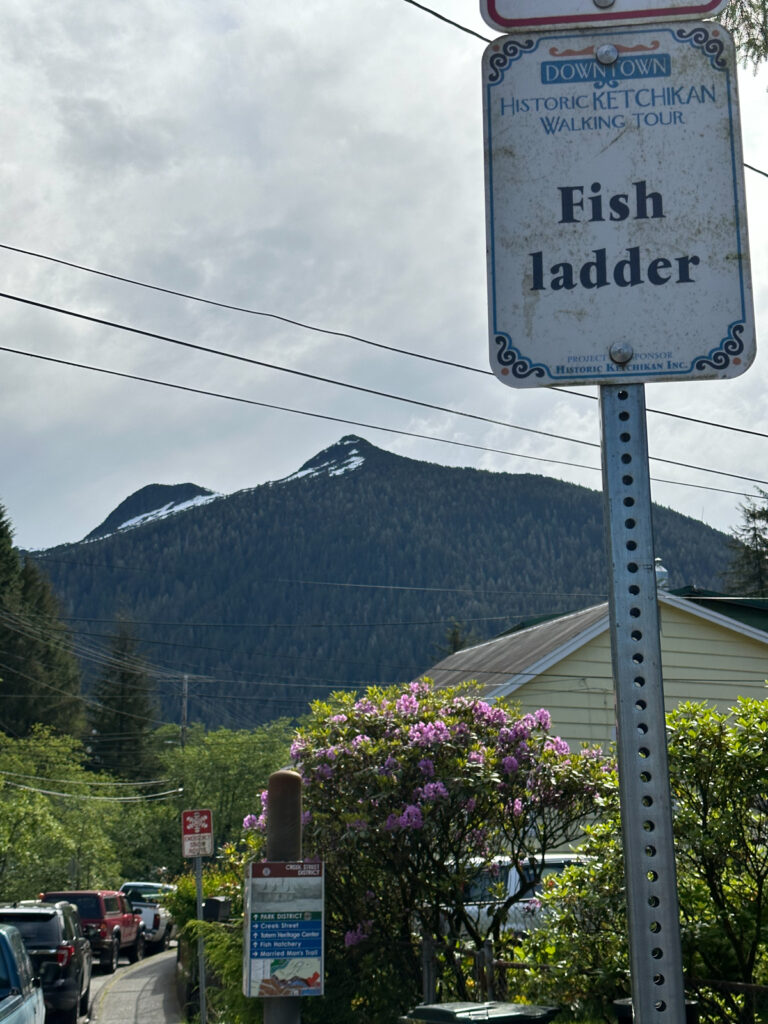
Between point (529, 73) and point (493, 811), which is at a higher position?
point (529, 73)

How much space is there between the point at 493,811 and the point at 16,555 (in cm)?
6987

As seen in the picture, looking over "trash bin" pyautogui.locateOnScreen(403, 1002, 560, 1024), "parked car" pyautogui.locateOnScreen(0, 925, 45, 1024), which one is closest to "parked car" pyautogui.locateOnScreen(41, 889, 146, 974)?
"parked car" pyautogui.locateOnScreen(0, 925, 45, 1024)

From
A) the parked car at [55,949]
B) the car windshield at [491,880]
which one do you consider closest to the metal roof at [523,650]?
the parked car at [55,949]

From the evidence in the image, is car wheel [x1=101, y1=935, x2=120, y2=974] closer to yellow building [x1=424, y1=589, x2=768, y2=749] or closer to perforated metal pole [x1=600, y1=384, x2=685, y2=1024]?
yellow building [x1=424, y1=589, x2=768, y2=749]

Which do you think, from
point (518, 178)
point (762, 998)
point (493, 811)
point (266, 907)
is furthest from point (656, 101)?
point (493, 811)

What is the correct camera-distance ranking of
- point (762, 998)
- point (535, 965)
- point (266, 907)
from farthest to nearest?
point (266, 907)
point (535, 965)
point (762, 998)

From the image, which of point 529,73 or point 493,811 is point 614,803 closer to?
point 493,811

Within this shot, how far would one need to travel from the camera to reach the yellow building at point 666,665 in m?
20.4

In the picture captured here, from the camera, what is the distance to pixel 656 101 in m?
2.21

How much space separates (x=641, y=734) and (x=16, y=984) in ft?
30.5

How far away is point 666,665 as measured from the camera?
21.4 meters

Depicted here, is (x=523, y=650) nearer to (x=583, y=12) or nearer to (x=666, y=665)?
(x=666, y=665)

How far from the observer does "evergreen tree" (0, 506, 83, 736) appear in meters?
70.4

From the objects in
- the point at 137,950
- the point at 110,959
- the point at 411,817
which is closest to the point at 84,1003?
the point at 110,959
